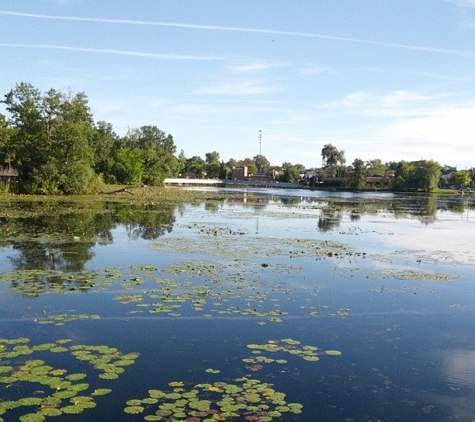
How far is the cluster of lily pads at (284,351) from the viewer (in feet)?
25.6

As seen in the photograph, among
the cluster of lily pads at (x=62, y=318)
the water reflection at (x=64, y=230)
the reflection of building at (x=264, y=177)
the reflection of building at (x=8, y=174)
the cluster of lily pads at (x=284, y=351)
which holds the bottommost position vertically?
the cluster of lily pads at (x=284, y=351)

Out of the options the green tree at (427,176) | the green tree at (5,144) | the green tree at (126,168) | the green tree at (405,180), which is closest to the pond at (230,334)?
the green tree at (5,144)

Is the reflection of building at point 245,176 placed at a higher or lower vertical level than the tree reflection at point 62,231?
higher

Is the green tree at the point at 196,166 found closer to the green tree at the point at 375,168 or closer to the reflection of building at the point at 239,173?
the reflection of building at the point at 239,173

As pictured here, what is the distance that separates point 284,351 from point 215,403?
7.49 ft

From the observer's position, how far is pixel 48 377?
6.75 m

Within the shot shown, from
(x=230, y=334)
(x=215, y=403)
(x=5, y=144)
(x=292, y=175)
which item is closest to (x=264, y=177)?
(x=292, y=175)

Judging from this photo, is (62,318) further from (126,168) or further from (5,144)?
(126,168)

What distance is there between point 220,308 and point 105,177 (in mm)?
78475

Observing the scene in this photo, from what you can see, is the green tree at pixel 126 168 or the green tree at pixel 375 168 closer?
the green tree at pixel 126 168

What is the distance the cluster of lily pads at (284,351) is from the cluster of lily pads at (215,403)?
900 millimetres

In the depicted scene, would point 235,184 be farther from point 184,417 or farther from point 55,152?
point 184,417

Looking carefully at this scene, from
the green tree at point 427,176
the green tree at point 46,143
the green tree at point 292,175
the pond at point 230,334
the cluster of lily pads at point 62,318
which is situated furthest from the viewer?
the green tree at point 292,175

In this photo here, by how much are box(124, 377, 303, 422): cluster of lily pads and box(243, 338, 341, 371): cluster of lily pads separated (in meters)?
0.90
